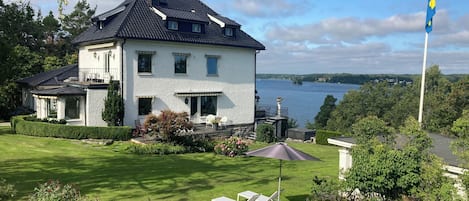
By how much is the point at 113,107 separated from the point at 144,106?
2522mm

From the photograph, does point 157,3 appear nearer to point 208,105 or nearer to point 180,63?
point 180,63

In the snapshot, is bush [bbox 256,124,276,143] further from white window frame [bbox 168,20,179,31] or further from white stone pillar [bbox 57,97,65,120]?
white stone pillar [bbox 57,97,65,120]

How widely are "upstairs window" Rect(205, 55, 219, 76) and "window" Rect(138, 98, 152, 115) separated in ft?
17.4

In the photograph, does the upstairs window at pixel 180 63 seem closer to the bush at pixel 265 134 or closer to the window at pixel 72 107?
the window at pixel 72 107

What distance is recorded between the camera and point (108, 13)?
26703 millimetres

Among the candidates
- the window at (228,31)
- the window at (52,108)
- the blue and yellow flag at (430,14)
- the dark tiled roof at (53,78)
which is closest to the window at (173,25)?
the window at (228,31)

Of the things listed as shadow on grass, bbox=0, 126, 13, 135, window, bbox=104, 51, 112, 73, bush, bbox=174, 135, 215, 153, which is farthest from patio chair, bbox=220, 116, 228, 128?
shadow on grass, bbox=0, 126, 13, 135

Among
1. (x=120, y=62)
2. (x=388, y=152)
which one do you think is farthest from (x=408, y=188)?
(x=120, y=62)

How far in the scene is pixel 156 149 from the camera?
1962cm

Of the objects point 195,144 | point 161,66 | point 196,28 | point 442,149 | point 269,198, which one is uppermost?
point 196,28

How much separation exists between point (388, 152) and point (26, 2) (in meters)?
11.3

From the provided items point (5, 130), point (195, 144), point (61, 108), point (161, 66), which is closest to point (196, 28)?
point (161, 66)

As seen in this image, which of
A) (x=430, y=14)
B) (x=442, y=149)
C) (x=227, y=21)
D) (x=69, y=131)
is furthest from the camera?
(x=227, y=21)

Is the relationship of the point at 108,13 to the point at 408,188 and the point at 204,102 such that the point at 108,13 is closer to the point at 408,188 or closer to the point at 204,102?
the point at 204,102
